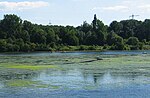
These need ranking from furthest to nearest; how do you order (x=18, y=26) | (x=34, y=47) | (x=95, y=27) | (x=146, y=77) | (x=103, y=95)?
(x=95, y=27) < (x=18, y=26) < (x=34, y=47) < (x=146, y=77) < (x=103, y=95)

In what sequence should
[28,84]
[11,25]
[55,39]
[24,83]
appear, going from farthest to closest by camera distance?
[11,25] < [55,39] < [24,83] < [28,84]

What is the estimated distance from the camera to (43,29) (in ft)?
455

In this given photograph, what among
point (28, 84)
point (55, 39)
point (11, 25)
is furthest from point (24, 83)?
point (11, 25)

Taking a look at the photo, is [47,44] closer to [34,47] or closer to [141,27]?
[34,47]

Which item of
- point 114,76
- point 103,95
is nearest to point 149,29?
point 114,76

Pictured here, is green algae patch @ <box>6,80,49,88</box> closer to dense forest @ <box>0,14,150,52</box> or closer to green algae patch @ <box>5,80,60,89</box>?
green algae patch @ <box>5,80,60,89</box>

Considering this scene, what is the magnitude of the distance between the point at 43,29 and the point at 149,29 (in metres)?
41.0

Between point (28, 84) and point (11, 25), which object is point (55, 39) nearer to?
point (11, 25)

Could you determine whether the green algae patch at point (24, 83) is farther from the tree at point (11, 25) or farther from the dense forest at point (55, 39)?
the tree at point (11, 25)

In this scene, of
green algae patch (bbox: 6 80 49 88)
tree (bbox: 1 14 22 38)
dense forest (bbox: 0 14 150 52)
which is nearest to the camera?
green algae patch (bbox: 6 80 49 88)

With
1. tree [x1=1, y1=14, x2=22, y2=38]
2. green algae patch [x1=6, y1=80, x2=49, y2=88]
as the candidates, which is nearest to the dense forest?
tree [x1=1, y1=14, x2=22, y2=38]

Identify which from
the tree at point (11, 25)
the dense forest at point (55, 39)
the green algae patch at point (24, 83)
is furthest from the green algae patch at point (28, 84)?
the tree at point (11, 25)

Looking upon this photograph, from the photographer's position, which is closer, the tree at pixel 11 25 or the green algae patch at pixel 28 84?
the green algae patch at pixel 28 84

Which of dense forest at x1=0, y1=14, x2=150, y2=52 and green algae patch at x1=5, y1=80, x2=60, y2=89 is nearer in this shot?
green algae patch at x1=5, y1=80, x2=60, y2=89
